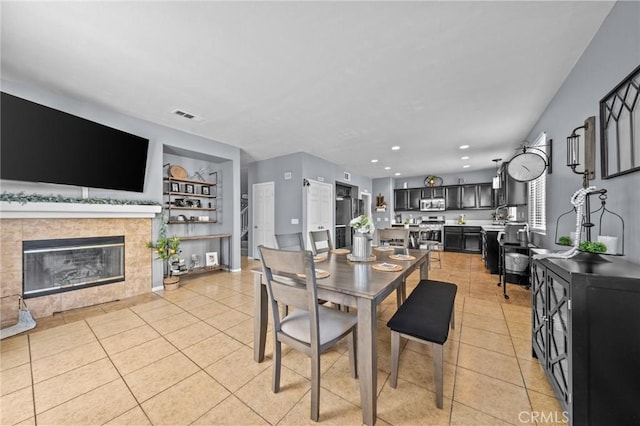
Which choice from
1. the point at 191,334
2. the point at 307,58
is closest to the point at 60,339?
the point at 191,334

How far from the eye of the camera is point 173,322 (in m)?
2.59

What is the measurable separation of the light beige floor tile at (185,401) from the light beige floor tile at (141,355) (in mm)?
482

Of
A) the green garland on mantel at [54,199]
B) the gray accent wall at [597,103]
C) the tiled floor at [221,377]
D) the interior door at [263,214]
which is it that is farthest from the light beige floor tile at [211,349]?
the interior door at [263,214]

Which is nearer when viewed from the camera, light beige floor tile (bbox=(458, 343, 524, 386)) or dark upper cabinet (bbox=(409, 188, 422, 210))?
light beige floor tile (bbox=(458, 343, 524, 386))

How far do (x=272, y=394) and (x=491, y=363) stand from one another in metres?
1.72

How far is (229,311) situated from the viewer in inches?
113

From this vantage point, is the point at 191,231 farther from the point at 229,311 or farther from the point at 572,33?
the point at 572,33

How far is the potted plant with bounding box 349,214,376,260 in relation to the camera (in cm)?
220

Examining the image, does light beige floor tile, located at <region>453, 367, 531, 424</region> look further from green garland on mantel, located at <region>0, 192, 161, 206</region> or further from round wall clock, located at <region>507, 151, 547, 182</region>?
green garland on mantel, located at <region>0, 192, 161, 206</region>

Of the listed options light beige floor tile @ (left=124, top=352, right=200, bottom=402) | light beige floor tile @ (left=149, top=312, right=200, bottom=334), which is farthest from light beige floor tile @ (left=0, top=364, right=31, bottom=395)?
light beige floor tile @ (left=149, top=312, right=200, bottom=334)

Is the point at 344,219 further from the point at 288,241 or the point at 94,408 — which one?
the point at 94,408

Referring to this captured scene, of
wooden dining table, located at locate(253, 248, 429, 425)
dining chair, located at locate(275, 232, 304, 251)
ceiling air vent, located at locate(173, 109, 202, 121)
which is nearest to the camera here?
wooden dining table, located at locate(253, 248, 429, 425)

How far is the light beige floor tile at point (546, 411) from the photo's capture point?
1321 millimetres

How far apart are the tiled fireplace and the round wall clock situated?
5147mm
